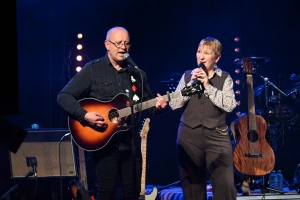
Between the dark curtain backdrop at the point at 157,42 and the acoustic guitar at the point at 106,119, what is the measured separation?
2.65m

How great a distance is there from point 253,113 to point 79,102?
249 centimetres

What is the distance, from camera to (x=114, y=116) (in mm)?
4738

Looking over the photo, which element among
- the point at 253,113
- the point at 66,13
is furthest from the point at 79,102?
the point at 66,13

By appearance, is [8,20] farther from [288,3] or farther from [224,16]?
[288,3]

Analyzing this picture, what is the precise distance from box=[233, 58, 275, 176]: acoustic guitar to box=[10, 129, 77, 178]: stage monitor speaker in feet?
6.97

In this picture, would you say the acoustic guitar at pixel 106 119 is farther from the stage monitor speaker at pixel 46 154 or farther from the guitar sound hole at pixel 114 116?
the stage monitor speaker at pixel 46 154

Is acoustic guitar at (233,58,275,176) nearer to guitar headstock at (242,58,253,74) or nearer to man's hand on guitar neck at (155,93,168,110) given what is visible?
guitar headstock at (242,58,253,74)

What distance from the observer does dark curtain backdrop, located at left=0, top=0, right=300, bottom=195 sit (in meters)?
7.48

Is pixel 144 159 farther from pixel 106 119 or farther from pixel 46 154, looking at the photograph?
pixel 106 119

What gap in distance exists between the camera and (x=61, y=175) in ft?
20.7

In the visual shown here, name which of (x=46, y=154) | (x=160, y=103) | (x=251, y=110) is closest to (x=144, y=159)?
(x=46, y=154)

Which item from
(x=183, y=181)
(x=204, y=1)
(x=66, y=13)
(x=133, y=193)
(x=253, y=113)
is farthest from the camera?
(x=204, y=1)

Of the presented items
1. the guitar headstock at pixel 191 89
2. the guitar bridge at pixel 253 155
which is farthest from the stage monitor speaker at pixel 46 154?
the guitar headstock at pixel 191 89

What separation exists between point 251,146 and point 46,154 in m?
2.61
